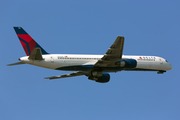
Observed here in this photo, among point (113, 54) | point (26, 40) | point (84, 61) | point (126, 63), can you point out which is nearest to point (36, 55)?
point (26, 40)

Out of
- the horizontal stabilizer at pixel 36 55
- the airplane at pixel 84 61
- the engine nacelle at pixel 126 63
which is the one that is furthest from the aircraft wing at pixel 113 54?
the horizontal stabilizer at pixel 36 55

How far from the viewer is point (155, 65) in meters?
45.0

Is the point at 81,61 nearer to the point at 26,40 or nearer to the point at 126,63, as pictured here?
the point at 126,63

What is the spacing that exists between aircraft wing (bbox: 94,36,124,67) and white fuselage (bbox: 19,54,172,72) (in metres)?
1.88

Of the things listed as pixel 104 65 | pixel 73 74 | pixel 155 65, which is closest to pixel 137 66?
pixel 155 65

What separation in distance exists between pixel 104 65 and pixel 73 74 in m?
6.32

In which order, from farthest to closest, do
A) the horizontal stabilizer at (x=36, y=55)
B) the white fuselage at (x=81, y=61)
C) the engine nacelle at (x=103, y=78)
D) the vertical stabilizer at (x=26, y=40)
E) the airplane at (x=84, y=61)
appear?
the engine nacelle at (x=103, y=78) → the vertical stabilizer at (x=26, y=40) → the white fuselage at (x=81, y=61) → the airplane at (x=84, y=61) → the horizontal stabilizer at (x=36, y=55)

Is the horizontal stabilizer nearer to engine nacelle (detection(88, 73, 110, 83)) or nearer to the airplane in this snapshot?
the airplane

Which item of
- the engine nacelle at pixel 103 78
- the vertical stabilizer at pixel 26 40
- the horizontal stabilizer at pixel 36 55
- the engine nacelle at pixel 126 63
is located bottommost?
the engine nacelle at pixel 103 78

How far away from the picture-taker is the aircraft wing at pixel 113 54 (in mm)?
34419

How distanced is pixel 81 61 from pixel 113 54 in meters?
5.27

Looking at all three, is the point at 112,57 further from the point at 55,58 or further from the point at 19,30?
the point at 19,30

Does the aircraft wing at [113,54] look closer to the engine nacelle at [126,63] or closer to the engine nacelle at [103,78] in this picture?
the engine nacelle at [126,63]

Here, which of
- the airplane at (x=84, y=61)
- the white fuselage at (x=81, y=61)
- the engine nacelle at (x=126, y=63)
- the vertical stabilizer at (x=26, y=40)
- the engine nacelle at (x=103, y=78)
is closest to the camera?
the airplane at (x=84, y=61)
